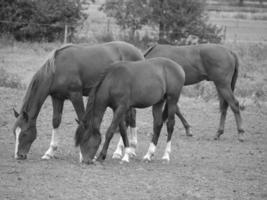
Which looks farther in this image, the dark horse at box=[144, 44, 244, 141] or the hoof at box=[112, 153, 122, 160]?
the dark horse at box=[144, 44, 244, 141]

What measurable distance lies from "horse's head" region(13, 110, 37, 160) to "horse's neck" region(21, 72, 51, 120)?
0.17 metres

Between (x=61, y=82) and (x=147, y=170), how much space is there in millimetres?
2015

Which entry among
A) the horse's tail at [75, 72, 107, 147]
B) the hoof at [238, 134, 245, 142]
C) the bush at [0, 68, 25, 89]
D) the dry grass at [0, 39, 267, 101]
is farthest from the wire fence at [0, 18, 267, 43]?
the horse's tail at [75, 72, 107, 147]

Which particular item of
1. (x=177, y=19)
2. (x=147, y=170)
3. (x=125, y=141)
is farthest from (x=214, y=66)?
(x=177, y=19)

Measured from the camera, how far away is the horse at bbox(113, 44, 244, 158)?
39.3 feet

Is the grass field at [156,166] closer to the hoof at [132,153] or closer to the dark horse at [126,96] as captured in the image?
the hoof at [132,153]

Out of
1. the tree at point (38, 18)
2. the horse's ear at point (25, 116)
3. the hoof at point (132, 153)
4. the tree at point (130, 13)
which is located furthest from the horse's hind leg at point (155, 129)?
the tree at point (130, 13)

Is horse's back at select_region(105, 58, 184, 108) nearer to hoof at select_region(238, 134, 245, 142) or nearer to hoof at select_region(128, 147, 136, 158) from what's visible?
hoof at select_region(128, 147, 136, 158)

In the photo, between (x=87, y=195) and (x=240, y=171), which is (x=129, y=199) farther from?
(x=240, y=171)

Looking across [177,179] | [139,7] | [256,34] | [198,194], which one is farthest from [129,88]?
[256,34]

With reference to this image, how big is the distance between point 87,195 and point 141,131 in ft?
17.5

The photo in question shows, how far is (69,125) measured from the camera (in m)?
12.4

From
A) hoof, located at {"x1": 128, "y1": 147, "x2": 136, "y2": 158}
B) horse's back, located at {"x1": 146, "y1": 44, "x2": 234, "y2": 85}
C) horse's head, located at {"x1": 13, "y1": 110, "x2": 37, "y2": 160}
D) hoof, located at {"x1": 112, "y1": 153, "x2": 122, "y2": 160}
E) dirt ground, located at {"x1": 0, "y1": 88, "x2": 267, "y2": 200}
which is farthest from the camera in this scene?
horse's back, located at {"x1": 146, "y1": 44, "x2": 234, "y2": 85}

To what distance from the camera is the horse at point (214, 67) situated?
12.0m
